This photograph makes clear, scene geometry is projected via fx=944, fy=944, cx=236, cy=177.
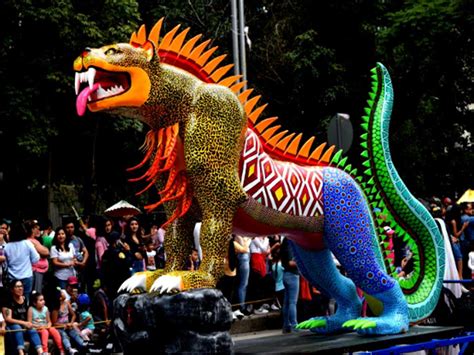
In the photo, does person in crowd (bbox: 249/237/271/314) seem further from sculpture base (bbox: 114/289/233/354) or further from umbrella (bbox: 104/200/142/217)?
sculpture base (bbox: 114/289/233/354)

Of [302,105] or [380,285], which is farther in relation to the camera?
[302,105]

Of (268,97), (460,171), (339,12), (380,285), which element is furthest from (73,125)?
(380,285)

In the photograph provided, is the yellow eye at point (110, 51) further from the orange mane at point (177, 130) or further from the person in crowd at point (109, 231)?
the person in crowd at point (109, 231)

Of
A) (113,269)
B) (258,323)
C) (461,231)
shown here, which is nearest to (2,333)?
(113,269)

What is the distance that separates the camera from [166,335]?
6.91 m

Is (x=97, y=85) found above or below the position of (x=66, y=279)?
above

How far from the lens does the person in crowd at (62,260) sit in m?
12.5

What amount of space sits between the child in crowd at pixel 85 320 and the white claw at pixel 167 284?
4.71 metres

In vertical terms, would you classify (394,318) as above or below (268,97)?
below

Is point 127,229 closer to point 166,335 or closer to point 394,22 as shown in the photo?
point 166,335

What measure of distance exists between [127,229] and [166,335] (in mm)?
6748

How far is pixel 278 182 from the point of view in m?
7.65

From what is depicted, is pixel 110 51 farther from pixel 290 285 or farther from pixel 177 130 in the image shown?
pixel 290 285

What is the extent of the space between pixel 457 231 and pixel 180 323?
34.3 ft
